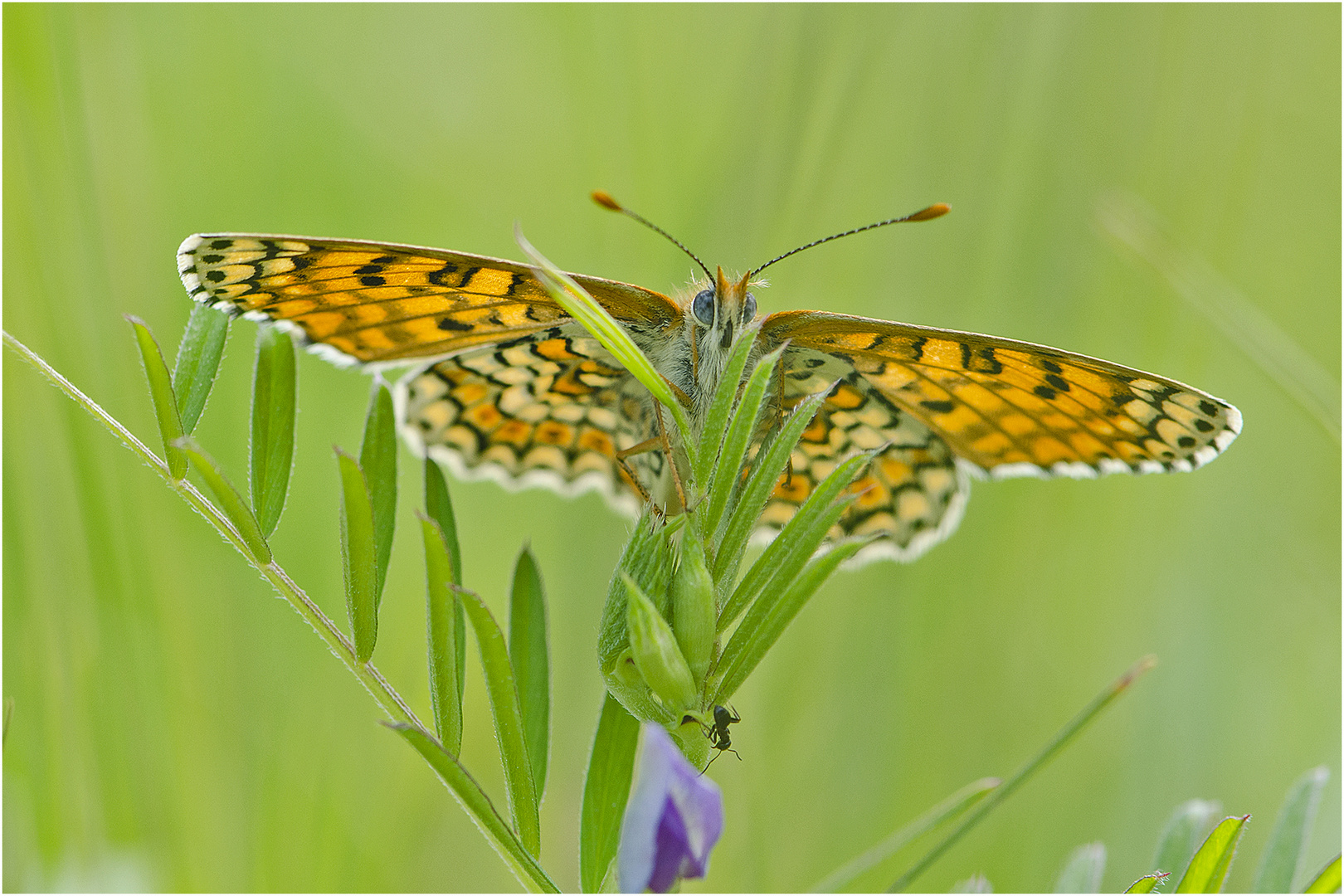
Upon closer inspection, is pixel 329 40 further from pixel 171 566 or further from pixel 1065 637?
pixel 1065 637

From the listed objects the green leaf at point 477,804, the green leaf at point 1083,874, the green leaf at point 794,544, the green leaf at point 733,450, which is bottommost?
the green leaf at point 1083,874

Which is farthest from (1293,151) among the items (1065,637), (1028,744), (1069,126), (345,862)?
(345,862)

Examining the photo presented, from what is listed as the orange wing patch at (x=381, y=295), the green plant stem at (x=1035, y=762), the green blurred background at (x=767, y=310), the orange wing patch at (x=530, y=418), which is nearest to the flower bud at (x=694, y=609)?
the green plant stem at (x=1035, y=762)

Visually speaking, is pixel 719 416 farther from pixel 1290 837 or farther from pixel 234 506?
pixel 1290 837

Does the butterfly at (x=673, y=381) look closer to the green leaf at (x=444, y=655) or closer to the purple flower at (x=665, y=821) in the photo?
the green leaf at (x=444, y=655)

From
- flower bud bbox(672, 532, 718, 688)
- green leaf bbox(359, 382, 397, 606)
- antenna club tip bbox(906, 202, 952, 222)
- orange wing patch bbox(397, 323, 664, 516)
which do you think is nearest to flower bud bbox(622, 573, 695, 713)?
flower bud bbox(672, 532, 718, 688)
